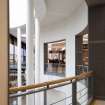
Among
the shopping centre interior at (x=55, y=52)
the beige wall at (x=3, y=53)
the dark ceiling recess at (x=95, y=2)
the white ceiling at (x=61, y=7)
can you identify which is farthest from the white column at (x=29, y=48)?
the beige wall at (x=3, y=53)

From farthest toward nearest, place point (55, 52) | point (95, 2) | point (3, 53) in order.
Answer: point (55, 52) → point (95, 2) → point (3, 53)

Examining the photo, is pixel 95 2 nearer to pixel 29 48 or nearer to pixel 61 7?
pixel 29 48

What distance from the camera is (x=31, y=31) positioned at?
223 inches

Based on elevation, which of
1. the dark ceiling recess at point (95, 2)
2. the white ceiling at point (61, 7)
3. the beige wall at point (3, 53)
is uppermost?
the white ceiling at point (61, 7)

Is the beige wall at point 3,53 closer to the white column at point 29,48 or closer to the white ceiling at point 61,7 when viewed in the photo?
the white column at point 29,48

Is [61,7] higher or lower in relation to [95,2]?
higher

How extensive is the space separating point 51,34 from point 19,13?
270 centimetres

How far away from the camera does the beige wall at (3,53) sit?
531mm

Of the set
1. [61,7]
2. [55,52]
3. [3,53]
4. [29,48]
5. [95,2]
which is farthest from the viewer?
[55,52]

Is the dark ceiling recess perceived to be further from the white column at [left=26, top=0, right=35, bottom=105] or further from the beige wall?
the beige wall

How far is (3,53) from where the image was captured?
0.54 meters

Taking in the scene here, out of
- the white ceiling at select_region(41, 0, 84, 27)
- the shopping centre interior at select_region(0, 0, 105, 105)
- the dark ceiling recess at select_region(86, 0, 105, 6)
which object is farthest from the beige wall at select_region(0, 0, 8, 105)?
the white ceiling at select_region(41, 0, 84, 27)

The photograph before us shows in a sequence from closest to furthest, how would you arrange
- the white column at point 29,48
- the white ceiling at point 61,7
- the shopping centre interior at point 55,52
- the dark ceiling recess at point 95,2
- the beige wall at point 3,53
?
the beige wall at point 3,53 → the shopping centre interior at point 55,52 → the dark ceiling recess at point 95,2 → the white column at point 29,48 → the white ceiling at point 61,7

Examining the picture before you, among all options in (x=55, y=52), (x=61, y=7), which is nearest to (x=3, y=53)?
(x=61, y=7)
